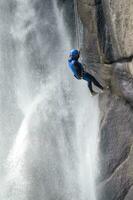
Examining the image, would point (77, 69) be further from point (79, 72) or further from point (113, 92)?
point (113, 92)

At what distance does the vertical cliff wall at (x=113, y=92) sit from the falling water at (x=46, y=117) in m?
0.55

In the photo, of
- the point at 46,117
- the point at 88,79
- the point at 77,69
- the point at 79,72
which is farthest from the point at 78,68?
the point at 46,117

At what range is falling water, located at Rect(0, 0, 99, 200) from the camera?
14320 mm

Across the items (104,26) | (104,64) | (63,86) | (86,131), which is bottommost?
(86,131)

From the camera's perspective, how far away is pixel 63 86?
51.7 ft

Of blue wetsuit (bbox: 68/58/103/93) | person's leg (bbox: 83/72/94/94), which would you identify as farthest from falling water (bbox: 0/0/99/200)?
blue wetsuit (bbox: 68/58/103/93)

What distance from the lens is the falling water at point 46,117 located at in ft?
47.0

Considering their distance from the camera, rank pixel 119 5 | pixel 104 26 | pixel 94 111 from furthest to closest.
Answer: pixel 94 111, pixel 104 26, pixel 119 5

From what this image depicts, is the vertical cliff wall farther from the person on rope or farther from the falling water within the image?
the falling water

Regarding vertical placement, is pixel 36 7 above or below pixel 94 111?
above

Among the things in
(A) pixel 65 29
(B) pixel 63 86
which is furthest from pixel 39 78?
(A) pixel 65 29

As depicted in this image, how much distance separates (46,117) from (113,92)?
9.62 ft

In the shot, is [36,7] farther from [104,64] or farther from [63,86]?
[104,64]

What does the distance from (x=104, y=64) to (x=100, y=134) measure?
7.05 feet
